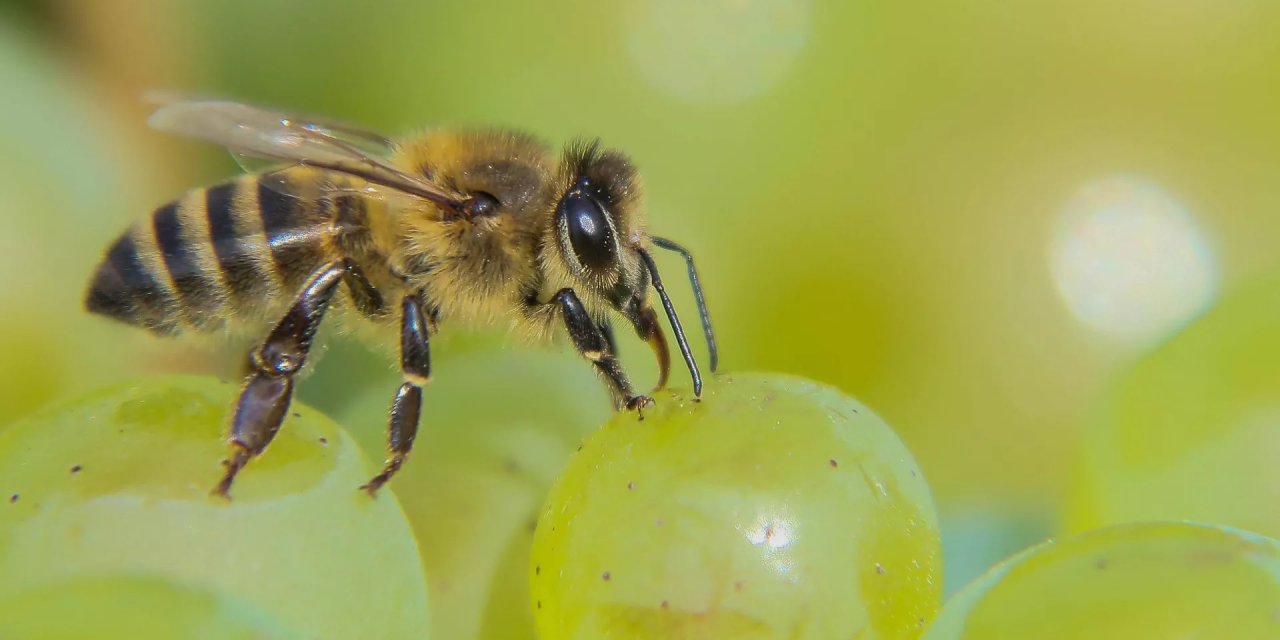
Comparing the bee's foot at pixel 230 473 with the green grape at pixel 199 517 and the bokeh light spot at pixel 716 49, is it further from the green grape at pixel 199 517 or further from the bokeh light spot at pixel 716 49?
the bokeh light spot at pixel 716 49

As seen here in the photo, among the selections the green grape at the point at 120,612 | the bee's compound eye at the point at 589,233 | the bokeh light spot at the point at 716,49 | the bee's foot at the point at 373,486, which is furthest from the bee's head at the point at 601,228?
the green grape at the point at 120,612

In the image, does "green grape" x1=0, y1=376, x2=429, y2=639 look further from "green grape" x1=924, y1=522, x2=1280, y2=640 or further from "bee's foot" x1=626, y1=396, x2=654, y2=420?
"green grape" x1=924, y1=522, x2=1280, y2=640

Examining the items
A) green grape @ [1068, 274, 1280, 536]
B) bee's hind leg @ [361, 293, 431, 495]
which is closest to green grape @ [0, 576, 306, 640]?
bee's hind leg @ [361, 293, 431, 495]

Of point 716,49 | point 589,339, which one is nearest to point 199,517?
point 589,339

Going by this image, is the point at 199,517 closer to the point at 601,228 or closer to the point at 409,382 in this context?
the point at 409,382

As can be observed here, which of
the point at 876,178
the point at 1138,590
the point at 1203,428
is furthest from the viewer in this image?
the point at 876,178

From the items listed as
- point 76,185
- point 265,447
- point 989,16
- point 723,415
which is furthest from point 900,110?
point 76,185

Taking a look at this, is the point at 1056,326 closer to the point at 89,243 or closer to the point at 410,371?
the point at 410,371
